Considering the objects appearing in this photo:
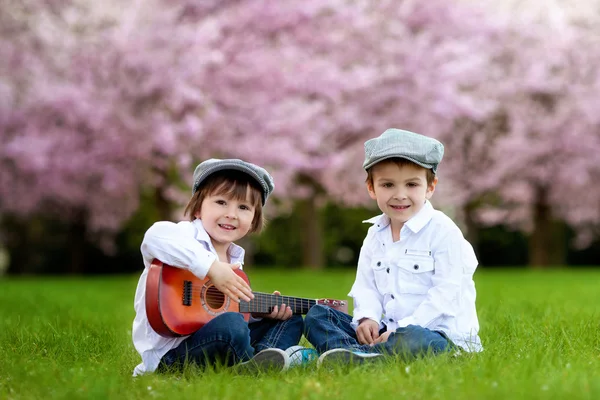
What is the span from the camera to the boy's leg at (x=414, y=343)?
3445 mm

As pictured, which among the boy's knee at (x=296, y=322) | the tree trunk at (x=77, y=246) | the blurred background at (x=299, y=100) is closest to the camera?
the boy's knee at (x=296, y=322)

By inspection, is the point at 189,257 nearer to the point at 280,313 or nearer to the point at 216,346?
the point at 216,346

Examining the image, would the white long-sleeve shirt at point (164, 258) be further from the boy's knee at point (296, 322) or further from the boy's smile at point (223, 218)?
the boy's knee at point (296, 322)

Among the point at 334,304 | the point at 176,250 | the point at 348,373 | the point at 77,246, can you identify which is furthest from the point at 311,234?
the point at 348,373

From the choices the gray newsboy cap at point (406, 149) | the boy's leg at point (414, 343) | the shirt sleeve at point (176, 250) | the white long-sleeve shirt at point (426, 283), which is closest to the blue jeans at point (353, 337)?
the boy's leg at point (414, 343)

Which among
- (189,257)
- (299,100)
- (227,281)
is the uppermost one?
(299,100)

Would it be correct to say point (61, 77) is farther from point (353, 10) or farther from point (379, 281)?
point (379, 281)

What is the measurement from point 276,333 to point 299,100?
11.2 meters

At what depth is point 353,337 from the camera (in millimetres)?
3988

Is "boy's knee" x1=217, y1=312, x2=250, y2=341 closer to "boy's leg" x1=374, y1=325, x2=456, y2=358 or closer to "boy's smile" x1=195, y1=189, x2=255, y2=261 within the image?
"boy's smile" x1=195, y1=189, x2=255, y2=261

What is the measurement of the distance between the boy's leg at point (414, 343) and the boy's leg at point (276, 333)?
0.54 meters

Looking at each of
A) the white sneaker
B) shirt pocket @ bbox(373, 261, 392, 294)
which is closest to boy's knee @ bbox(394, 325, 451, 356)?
shirt pocket @ bbox(373, 261, 392, 294)

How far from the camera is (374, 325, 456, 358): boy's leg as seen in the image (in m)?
3.45

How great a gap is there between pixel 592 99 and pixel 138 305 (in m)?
16.9
